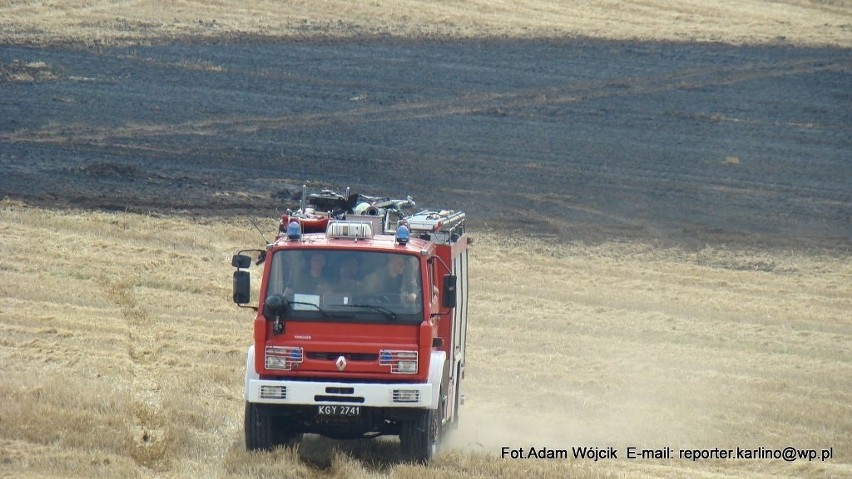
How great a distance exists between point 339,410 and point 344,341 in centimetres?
71

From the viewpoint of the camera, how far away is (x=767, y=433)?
18219mm

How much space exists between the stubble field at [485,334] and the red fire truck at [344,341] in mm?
441

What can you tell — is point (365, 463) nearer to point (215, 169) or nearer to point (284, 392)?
point (284, 392)

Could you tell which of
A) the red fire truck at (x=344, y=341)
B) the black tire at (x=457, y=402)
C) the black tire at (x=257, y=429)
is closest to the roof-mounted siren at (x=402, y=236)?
the red fire truck at (x=344, y=341)

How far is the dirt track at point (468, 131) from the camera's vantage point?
117ft

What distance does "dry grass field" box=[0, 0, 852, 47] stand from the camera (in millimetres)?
49375

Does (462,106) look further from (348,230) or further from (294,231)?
(294,231)

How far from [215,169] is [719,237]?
1380cm

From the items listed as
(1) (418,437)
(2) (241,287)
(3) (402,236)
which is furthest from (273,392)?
(3) (402,236)

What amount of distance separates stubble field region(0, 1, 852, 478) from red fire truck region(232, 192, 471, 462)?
17.3 inches

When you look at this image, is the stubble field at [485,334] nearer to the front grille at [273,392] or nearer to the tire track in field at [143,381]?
the tire track in field at [143,381]

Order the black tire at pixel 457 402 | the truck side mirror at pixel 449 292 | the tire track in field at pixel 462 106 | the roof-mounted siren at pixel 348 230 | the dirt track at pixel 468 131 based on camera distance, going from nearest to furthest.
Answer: the roof-mounted siren at pixel 348 230
the truck side mirror at pixel 449 292
the black tire at pixel 457 402
the dirt track at pixel 468 131
the tire track in field at pixel 462 106

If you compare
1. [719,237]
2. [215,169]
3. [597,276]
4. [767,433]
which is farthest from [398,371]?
[215,169]

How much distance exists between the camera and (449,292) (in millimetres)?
14625
